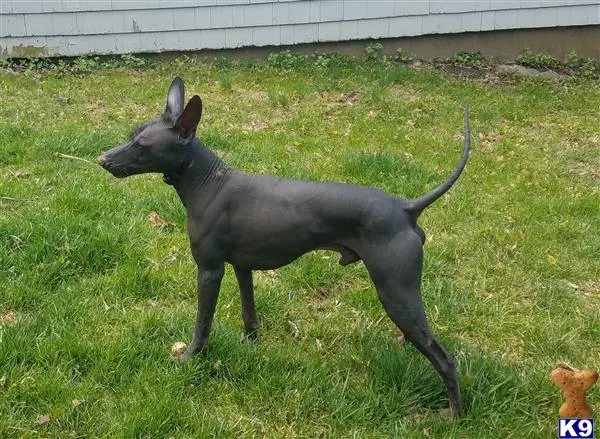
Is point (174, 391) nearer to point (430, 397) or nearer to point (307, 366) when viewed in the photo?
point (307, 366)

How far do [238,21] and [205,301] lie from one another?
7078 mm

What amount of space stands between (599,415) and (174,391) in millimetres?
1812

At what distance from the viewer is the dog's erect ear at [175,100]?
2750 mm

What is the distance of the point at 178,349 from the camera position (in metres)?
3.16

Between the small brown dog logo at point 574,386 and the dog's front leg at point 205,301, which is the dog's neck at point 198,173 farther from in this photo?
the small brown dog logo at point 574,386

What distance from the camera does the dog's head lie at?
2699 mm

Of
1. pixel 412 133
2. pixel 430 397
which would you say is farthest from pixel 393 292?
pixel 412 133

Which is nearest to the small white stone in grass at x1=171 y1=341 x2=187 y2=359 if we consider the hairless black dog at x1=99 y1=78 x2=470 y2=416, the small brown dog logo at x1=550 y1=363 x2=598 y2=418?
the hairless black dog at x1=99 y1=78 x2=470 y2=416

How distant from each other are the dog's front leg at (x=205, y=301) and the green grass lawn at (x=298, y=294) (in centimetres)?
10

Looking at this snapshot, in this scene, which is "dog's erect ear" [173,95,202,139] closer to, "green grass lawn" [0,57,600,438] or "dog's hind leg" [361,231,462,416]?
"dog's hind leg" [361,231,462,416]

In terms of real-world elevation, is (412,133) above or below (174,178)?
below

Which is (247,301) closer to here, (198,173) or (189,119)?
(198,173)

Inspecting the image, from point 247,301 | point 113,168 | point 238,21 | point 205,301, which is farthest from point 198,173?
point 238,21

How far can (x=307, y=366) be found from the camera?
307 centimetres
